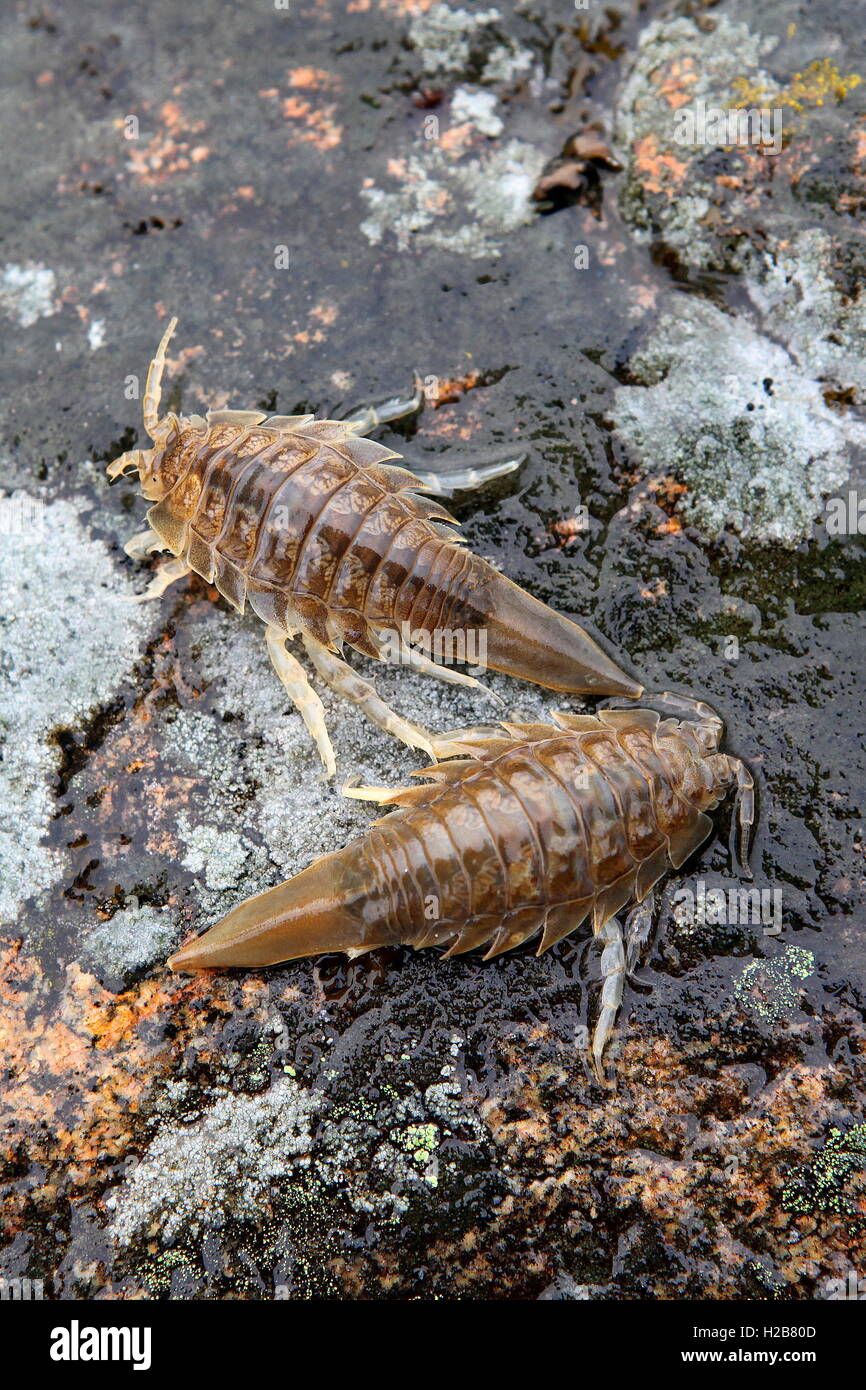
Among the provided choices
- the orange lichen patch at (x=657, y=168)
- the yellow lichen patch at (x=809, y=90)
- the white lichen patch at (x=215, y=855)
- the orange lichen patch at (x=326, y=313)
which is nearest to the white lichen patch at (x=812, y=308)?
the orange lichen patch at (x=657, y=168)

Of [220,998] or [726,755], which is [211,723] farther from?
[726,755]

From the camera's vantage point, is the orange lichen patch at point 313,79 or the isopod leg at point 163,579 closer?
the isopod leg at point 163,579

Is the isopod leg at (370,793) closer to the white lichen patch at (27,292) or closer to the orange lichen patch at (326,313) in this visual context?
the orange lichen patch at (326,313)

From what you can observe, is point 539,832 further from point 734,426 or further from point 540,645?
point 734,426

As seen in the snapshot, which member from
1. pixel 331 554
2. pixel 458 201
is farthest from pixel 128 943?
pixel 458 201

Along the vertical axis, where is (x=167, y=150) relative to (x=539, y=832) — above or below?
above
